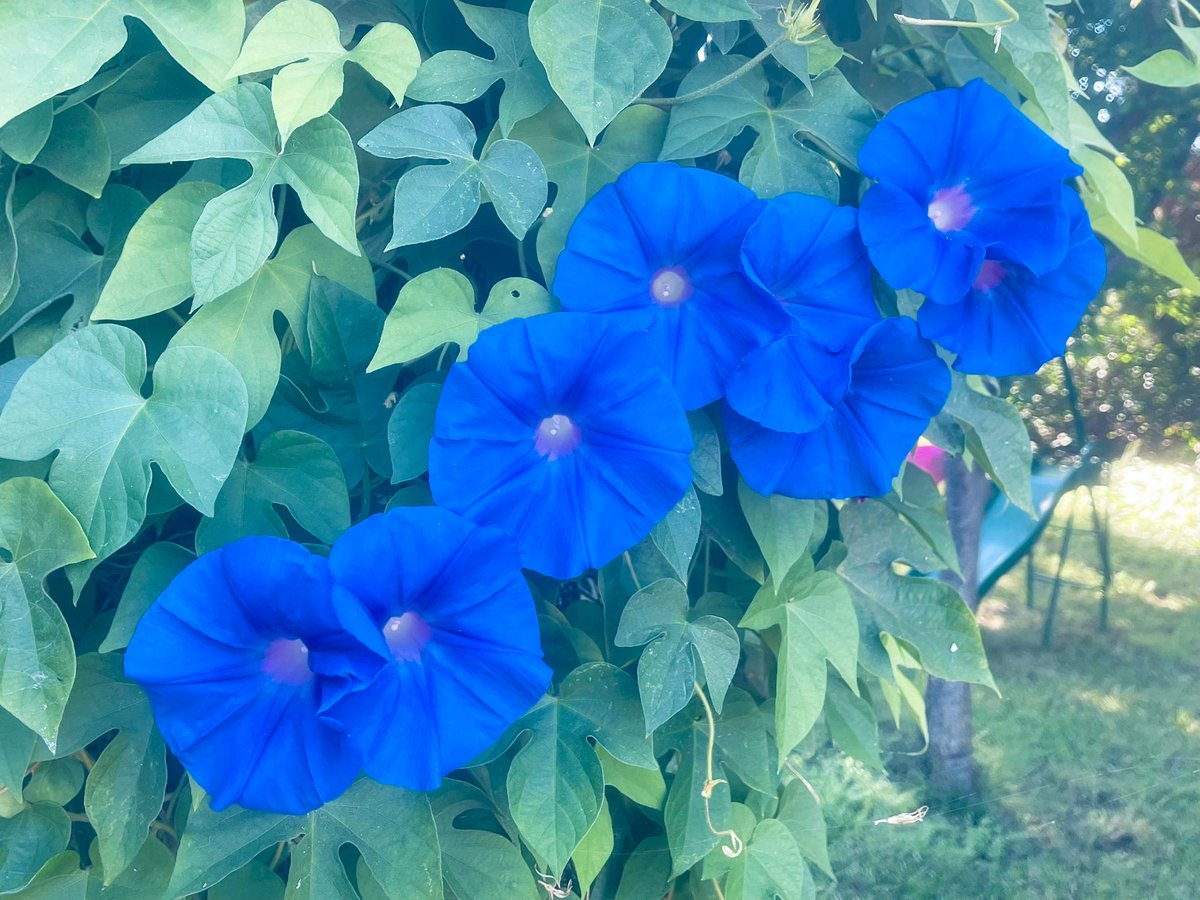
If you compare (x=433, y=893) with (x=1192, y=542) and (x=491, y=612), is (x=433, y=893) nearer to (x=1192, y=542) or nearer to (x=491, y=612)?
(x=491, y=612)

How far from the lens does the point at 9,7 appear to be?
0.50m

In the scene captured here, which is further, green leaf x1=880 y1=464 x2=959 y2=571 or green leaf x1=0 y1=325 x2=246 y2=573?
green leaf x1=880 y1=464 x2=959 y2=571

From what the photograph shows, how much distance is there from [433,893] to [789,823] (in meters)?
0.34

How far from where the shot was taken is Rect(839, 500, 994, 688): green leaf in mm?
753

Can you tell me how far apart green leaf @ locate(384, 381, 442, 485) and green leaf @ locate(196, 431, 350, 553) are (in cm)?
4

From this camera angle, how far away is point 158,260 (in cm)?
54

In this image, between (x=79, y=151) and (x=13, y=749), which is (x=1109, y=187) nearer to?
(x=79, y=151)

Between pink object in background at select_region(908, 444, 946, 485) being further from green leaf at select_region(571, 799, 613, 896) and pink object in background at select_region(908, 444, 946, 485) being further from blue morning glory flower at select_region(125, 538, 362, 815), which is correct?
blue morning glory flower at select_region(125, 538, 362, 815)

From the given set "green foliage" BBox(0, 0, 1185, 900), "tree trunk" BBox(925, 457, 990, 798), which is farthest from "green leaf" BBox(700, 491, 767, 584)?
"tree trunk" BBox(925, 457, 990, 798)

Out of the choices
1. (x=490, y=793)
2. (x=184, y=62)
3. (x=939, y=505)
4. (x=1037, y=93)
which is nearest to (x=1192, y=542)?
(x=939, y=505)

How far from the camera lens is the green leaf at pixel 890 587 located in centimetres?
75

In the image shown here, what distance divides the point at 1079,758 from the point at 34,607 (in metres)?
2.40

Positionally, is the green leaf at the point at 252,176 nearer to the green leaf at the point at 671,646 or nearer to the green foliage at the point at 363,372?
the green foliage at the point at 363,372

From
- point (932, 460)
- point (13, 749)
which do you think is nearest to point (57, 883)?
point (13, 749)
